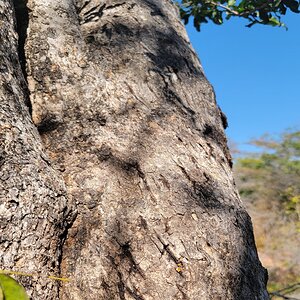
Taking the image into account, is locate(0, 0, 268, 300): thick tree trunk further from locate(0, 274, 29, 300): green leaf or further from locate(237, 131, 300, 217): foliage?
locate(237, 131, 300, 217): foliage

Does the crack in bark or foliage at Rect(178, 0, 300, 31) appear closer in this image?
the crack in bark

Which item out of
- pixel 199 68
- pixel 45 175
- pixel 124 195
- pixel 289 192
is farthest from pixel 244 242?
pixel 289 192

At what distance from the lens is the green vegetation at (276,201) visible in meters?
7.04

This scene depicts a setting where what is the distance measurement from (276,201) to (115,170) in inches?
319

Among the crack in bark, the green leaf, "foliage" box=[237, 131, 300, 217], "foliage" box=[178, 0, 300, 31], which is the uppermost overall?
"foliage" box=[237, 131, 300, 217]

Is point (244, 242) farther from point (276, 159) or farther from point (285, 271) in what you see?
point (276, 159)

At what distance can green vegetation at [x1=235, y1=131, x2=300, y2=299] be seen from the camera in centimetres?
704

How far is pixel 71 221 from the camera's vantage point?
89 cm

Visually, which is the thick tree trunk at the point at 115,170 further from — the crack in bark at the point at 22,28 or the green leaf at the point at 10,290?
the green leaf at the point at 10,290

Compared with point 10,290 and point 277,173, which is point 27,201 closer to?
point 10,290

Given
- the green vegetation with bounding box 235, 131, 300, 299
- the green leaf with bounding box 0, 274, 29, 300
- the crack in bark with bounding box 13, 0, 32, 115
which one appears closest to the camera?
the green leaf with bounding box 0, 274, 29, 300

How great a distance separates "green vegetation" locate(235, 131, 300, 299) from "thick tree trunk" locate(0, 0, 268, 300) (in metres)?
6.07

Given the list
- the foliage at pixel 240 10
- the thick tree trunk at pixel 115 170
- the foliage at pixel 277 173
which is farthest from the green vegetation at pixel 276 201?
the thick tree trunk at pixel 115 170

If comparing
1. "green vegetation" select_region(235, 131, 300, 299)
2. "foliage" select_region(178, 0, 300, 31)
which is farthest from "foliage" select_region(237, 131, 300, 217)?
"foliage" select_region(178, 0, 300, 31)
